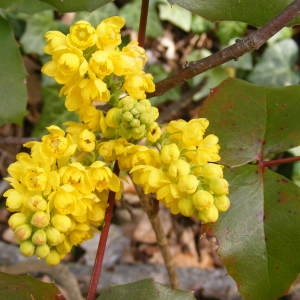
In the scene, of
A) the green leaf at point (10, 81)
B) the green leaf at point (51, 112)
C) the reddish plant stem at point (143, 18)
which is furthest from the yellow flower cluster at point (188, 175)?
the green leaf at point (51, 112)

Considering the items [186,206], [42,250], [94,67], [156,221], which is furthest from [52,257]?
[156,221]

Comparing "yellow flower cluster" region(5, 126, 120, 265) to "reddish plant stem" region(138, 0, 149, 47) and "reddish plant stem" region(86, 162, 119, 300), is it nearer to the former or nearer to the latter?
"reddish plant stem" region(86, 162, 119, 300)

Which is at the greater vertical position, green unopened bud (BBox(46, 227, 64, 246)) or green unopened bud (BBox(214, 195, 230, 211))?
green unopened bud (BBox(214, 195, 230, 211))

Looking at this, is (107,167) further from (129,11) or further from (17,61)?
(129,11)

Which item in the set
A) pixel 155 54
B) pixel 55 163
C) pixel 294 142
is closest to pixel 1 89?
pixel 55 163

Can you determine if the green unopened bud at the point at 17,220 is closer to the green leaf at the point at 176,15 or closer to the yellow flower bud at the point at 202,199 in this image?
the yellow flower bud at the point at 202,199

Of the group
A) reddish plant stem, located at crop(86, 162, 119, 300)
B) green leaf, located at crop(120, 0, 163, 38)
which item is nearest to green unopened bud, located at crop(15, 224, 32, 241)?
reddish plant stem, located at crop(86, 162, 119, 300)
